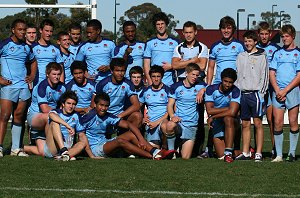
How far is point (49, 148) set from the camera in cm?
1162

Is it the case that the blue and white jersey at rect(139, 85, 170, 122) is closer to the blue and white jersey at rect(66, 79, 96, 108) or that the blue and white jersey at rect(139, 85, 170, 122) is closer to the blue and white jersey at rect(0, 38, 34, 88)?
the blue and white jersey at rect(66, 79, 96, 108)

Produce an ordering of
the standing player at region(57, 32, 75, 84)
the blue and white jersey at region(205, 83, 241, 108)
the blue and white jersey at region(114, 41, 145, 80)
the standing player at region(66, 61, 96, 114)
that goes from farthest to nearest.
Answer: the standing player at region(57, 32, 75, 84)
the blue and white jersey at region(114, 41, 145, 80)
the standing player at region(66, 61, 96, 114)
the blue and white jersey at region(205, 83, 241, 108)

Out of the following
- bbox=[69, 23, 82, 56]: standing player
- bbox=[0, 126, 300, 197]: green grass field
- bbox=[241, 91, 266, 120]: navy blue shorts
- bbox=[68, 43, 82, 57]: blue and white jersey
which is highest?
bbox=[69, 23, 82, 56]: standing player

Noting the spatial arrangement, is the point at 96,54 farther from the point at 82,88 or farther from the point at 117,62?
the point at 117,62

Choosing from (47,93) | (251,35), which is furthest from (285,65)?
(47,93)

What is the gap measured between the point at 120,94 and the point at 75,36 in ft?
5.82

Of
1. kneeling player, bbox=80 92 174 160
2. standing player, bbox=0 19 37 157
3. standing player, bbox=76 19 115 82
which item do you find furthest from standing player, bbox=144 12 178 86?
standing player, bbox=0 19 37 157

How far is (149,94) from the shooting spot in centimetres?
1252

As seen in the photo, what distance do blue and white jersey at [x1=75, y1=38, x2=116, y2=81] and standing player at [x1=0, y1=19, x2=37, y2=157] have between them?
3.33 feet

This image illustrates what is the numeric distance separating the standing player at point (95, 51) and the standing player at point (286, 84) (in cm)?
268

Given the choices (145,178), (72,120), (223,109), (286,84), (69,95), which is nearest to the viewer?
(145,178)

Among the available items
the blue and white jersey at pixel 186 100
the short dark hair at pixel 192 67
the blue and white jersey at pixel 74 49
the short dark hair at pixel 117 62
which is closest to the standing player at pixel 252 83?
the short dark hair at pixel 192 67

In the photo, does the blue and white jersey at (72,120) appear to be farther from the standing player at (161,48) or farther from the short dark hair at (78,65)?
the standing player at (161,48)

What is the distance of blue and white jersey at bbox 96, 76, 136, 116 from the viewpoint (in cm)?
1219
